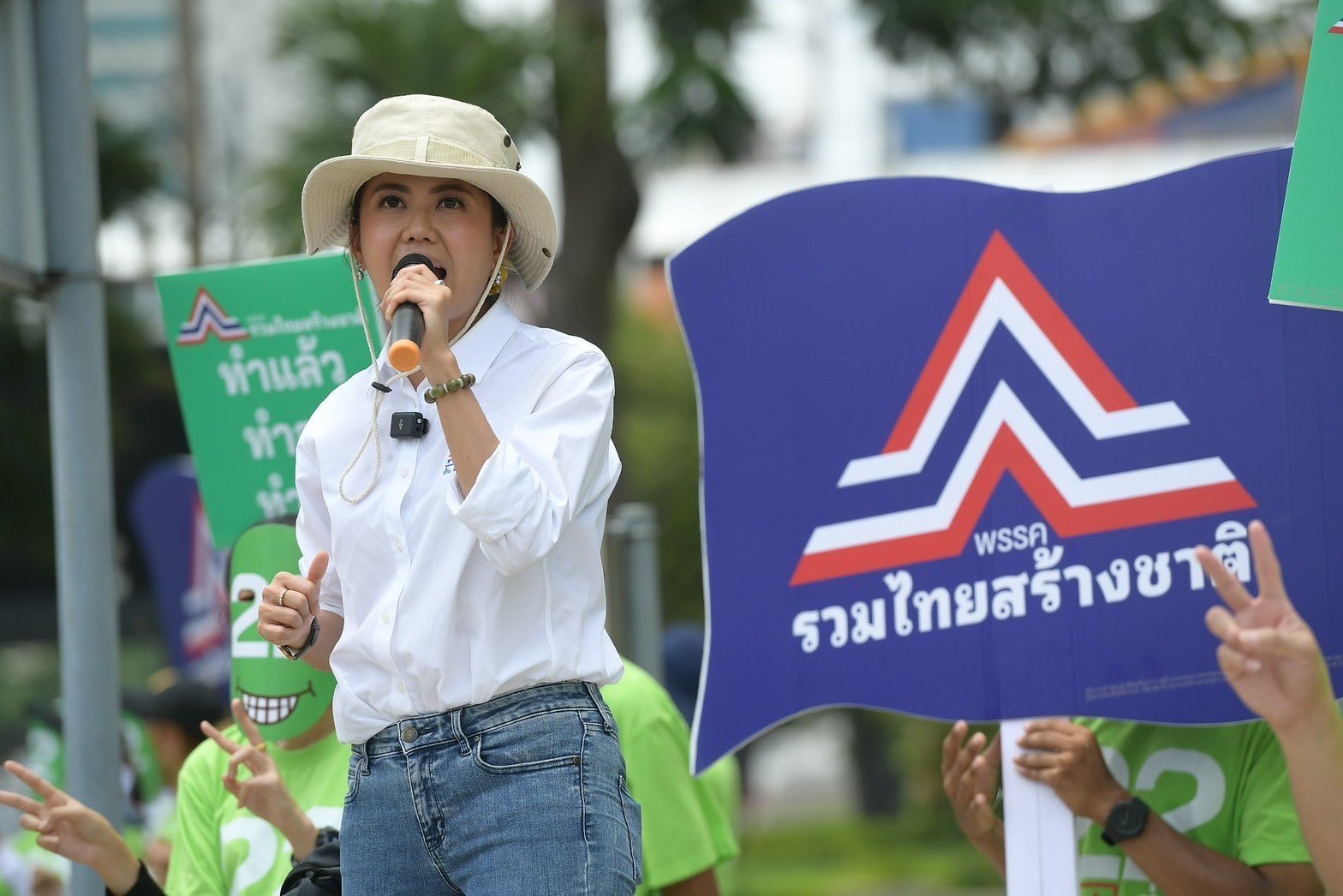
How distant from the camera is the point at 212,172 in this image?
16281mm

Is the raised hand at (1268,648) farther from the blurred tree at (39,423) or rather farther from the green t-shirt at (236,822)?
the blurred tree at (39,423)

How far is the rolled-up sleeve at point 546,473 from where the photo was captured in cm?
239

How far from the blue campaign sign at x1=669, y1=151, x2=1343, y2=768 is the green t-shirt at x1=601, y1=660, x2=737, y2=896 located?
1.15 ft

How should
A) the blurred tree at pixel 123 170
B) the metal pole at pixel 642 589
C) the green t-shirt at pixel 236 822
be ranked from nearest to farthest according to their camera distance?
the green t-shirt at pixel 236 822, the metal pole at pixel 642 589, the blurred tree at pixel 123 170

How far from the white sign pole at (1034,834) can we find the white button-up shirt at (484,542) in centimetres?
95

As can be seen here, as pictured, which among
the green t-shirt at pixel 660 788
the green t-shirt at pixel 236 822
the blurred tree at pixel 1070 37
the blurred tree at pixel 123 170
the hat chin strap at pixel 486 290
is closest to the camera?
the hat chin strap at pixel 486 290

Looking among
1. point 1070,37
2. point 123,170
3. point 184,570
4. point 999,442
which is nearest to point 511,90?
point 184,570

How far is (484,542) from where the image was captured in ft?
7.93

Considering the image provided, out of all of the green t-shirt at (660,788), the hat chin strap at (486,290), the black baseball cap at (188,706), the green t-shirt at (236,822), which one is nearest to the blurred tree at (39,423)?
the black baseball cap at (188,706)

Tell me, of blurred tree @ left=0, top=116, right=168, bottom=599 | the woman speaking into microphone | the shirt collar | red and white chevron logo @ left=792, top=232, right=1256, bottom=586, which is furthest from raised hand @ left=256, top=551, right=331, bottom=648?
blurred tree @ left=0, top=116, right=168, bottom=599

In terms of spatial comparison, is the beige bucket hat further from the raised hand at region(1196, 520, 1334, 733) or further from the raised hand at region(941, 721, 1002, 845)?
the raised hand at region(941, 721, 1002, 845)

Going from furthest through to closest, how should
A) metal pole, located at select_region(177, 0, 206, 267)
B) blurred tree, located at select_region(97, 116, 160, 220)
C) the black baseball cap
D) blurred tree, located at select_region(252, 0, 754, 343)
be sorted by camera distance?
1. metal pole, located at select_region(177, 0, 206, 267)
2. blurred tree, located at select_region(97, 116, 160, 220)
3. blurred tree, located at select_region(252, 0, 754, 343)
4. the black baseball cap

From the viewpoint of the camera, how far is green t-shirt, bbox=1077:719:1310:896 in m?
3.33

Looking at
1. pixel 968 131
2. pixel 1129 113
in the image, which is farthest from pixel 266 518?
pixel 968 131
